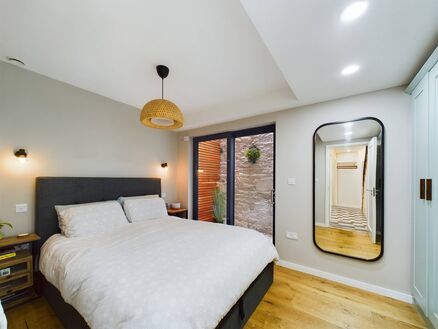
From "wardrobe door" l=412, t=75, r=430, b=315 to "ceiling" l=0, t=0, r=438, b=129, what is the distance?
339mm

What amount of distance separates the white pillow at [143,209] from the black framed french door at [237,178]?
1121mm

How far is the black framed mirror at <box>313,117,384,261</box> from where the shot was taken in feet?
7.35

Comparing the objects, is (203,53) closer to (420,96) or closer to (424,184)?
(420,96)

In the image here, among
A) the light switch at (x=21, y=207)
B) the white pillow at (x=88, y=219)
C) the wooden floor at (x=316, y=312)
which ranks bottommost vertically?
the wooden floor at (x=316, y=312)

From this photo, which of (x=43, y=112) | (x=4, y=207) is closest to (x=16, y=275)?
(x=4, y=207)

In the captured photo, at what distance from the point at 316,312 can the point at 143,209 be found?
247 centimetres

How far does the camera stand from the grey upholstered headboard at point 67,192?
2.18m

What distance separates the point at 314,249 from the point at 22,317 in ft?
10.8

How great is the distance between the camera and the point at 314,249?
101 inches

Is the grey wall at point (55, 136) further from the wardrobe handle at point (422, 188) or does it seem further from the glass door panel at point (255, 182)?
the wardrobe handle at point (422, 188)

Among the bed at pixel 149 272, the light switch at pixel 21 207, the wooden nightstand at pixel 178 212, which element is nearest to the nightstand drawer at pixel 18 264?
the bed at pixel 149 272

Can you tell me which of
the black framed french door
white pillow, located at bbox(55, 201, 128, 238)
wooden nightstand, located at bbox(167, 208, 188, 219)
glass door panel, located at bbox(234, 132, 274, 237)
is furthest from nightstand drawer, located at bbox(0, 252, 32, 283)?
glass door panel, located at bbox(234, 132, 274, 237)

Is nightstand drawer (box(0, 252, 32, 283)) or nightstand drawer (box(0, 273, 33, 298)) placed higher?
nightstand drawer (box(0, 252, 32, 283))

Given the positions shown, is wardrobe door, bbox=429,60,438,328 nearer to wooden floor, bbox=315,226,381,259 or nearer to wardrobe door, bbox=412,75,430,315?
wardrobe door, bbox=412,75,430,315
